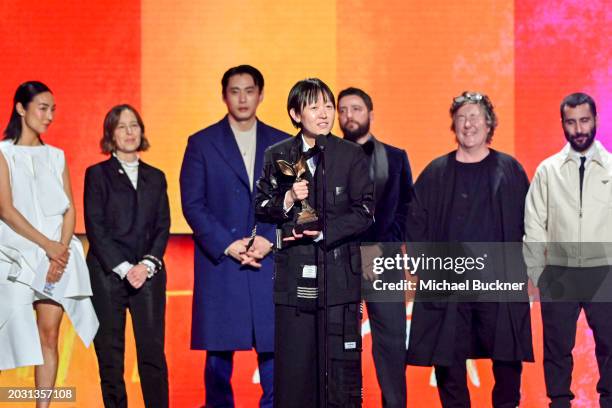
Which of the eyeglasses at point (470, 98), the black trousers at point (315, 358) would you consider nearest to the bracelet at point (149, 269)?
the black trousers at point (315, 358)

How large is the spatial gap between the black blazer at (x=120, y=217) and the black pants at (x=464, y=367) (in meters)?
1.52

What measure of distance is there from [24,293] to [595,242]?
277 centimetres

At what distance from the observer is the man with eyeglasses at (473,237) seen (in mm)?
4719

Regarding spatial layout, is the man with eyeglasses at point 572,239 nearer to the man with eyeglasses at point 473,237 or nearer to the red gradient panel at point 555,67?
the man with eyeglasses at point 473,237

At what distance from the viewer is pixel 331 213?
3.94 metres

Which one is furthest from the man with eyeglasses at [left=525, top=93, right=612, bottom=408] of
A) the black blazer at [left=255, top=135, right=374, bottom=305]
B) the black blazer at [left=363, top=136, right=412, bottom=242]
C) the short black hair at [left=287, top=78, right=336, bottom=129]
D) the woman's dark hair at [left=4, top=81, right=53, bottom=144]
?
the woman's dark hair at [left=4, top=81, right=53, bottom=144]

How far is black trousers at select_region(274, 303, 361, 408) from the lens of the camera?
3.85 meters

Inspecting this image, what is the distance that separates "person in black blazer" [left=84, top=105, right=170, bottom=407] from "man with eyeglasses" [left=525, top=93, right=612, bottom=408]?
1839mm

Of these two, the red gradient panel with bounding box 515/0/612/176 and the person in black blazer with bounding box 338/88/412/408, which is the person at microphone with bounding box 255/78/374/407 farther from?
the red gradient panel with bounding box 515/0/612/176

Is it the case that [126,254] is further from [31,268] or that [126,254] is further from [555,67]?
[555,67]

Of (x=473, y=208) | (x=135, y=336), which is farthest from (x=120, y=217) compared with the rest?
(x=473, y=208)

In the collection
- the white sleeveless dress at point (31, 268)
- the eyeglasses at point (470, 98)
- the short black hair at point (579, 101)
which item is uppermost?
the eyeglasses at point (470, 98)

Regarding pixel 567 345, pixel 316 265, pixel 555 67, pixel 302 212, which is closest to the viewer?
pixel 302 212

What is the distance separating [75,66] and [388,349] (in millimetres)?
2315
